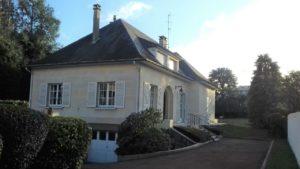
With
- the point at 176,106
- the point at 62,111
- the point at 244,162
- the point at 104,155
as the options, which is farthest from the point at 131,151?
the point at 176,106

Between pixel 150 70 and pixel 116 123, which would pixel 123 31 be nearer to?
pixel 150 70

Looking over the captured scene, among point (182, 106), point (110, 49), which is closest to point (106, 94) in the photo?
point (110, 49)

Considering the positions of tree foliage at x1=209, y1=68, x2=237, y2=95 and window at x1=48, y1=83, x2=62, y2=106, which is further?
tree foliage at x1=209, y1=68, x2=237, y2=95

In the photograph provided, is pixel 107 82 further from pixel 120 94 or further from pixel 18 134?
pixel 18 134

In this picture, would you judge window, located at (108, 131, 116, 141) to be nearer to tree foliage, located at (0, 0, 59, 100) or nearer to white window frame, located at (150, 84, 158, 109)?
white window frame, located at (150, 84, 158, 109)

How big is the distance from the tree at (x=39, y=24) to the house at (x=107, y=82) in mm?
10833

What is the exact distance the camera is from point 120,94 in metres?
23.0

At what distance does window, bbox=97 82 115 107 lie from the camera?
77.5ft

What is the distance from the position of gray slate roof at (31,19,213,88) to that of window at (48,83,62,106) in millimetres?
1425

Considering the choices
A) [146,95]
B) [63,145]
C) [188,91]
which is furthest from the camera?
[188,91]

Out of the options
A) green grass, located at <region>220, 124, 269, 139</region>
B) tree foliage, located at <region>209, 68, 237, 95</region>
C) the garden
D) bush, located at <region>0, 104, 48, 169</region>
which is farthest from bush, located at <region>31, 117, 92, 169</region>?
tree foliage, located at <region>209, 68, 237, 95</region>

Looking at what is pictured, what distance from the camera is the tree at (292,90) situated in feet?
119

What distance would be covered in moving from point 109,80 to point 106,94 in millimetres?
878

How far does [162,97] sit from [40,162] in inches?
588
